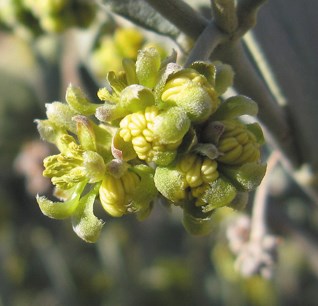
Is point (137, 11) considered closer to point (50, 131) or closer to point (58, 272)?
point (50, 131)

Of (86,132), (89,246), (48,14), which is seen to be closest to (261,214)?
(86,132)

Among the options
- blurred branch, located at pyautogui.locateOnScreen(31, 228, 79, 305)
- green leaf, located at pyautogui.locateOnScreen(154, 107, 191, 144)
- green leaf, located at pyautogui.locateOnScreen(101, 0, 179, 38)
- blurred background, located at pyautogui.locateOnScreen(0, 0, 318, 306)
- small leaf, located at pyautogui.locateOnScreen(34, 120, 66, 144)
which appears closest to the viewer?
green leaf, located at pyautogui.locateOnScreen(154, 107, 191, 144)

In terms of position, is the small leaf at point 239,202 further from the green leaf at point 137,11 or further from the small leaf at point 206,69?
the green leaf at point 137,11

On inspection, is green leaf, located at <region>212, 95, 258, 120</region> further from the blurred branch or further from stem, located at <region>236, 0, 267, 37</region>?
the blurred branch

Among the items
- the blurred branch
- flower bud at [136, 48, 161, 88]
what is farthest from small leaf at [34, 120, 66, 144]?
the blurred branch

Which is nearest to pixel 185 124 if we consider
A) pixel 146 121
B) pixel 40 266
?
pixel 146 121
